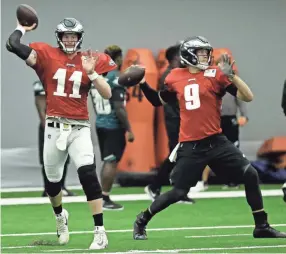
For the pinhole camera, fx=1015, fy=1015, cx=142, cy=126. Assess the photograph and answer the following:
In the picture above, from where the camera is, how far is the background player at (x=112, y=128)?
11.6m

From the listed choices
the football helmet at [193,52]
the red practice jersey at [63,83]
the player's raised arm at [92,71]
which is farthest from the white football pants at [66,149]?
the football helmet at [193,52]

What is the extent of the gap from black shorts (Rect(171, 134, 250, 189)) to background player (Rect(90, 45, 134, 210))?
3.06 meters

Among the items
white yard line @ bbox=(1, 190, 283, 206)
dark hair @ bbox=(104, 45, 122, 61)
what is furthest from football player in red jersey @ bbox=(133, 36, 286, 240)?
white yard line @ bbox=(1, 190, 283, 206)

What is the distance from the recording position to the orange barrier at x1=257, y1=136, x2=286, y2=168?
585 inches

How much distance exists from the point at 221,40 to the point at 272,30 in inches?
33.0

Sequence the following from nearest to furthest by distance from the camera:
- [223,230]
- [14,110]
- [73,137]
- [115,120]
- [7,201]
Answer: [73,137] → [223,230] → [115,120] → [7,201] → [14,110]

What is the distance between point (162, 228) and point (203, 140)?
1.55 meters

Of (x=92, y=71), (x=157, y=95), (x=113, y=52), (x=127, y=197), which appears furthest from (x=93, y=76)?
(x=127, y=197)

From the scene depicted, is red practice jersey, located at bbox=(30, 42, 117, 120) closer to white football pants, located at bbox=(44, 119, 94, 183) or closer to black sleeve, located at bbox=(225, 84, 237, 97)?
white football pants, located at bbox=(44, 119, 94, 183)

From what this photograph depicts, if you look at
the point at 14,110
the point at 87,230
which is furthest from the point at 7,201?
the point at 87,230

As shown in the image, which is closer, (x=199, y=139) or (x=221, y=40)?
(x=199, y=139)

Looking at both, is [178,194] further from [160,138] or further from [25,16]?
[160,138]

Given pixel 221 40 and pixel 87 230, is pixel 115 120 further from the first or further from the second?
pixel 221 40

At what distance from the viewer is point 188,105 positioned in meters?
8.70
